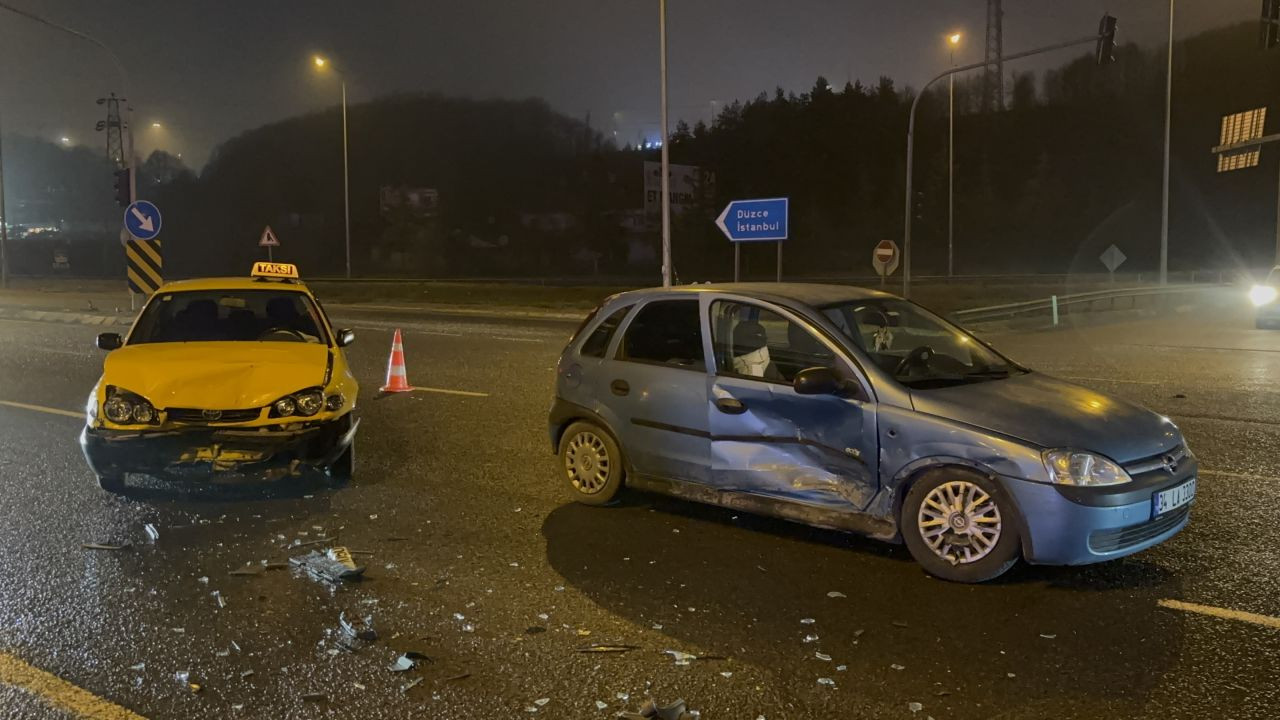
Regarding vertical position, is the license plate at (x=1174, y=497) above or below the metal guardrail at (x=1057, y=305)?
below

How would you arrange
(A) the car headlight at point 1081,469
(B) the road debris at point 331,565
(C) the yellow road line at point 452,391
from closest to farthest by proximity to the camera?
(A) the car headlight at point 1081,469
(B) the road debris at point 331,565
(C) the yellow road line at point 452,391

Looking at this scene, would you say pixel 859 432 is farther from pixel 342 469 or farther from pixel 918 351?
pixel 342 469

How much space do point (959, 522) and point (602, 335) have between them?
2785 mm

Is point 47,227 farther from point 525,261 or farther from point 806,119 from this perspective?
point 806,119

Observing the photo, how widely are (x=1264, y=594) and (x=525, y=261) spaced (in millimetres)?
81903

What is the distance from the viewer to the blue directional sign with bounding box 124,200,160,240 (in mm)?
17359

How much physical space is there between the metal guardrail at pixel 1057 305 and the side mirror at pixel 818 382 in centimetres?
1846

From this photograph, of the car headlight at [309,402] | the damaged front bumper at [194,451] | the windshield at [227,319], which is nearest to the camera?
the damaged front bumper at [194,451]

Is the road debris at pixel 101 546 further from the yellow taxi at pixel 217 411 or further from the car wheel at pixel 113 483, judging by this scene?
the car wheel at pixel 113 483

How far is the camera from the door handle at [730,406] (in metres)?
5.69

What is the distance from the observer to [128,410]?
648 cm

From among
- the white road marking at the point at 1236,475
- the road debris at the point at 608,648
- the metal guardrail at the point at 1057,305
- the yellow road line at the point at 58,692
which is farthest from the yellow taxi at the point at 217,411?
the metal guardrail at the point at 1057,305

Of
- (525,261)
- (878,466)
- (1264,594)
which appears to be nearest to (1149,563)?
(1264,594)

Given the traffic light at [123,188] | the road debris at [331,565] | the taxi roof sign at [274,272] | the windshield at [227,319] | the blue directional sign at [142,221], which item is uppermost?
the traffic light at [123,188]
